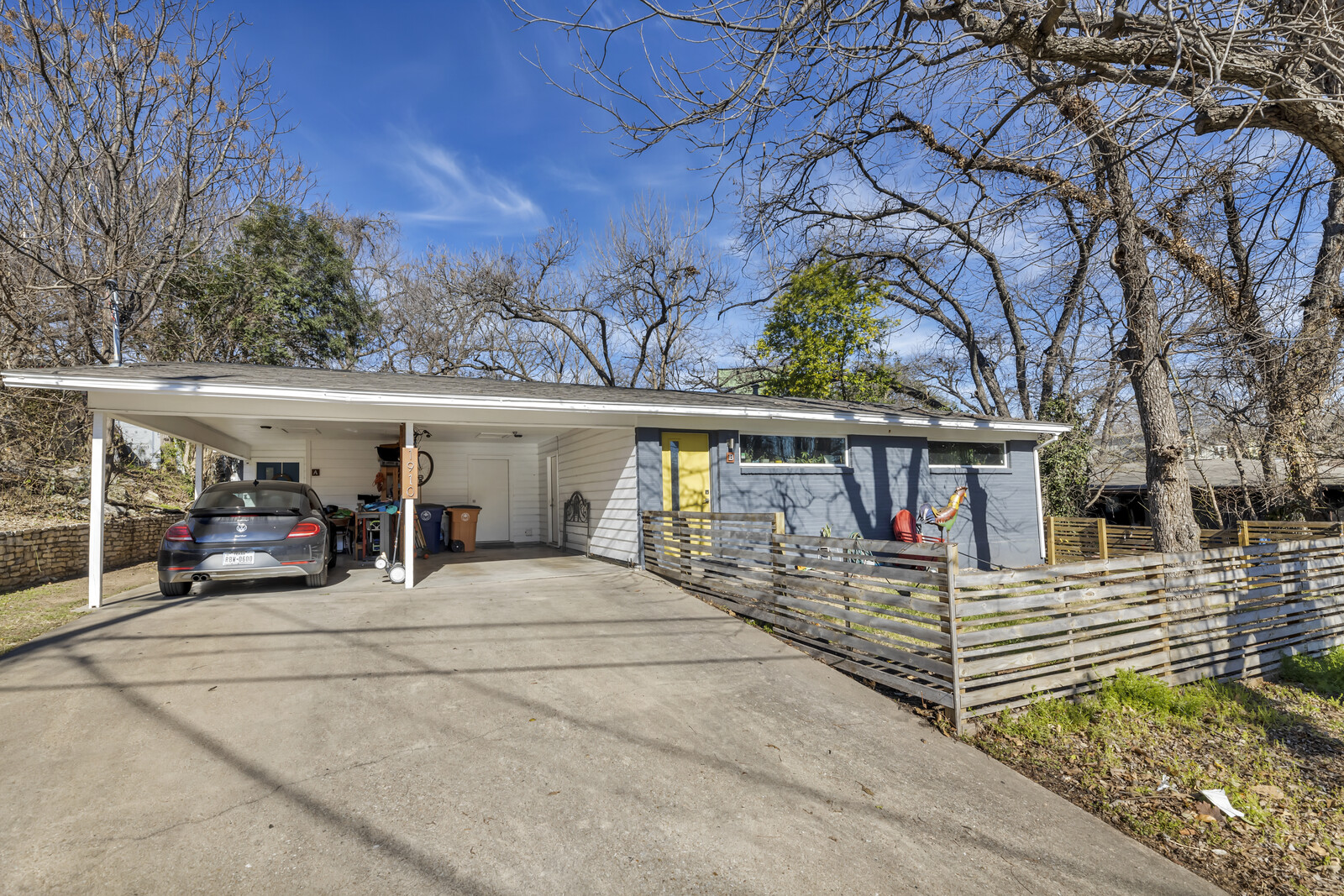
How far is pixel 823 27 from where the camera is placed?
174 inches

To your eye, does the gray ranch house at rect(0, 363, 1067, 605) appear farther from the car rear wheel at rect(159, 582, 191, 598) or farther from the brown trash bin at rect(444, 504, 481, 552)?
the brown trash bin at rect(444, 504, 481, 552)

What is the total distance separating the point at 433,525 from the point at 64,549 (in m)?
5.10

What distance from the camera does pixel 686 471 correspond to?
9.95 m

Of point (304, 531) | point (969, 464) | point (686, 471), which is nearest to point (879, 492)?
point (969, 464)

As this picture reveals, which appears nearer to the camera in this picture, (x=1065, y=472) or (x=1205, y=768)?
(x=1205, y=768)

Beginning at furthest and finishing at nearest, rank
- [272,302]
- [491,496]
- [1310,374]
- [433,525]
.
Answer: [272,302]
[491,496]
[433,525]
[1310,374]

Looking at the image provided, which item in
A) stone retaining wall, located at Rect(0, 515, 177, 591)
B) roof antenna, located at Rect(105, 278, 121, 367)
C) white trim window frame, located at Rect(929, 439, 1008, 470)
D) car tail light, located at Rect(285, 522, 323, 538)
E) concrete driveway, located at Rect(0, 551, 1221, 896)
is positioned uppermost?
roof antenna, located at Rect(105, 278, 121, 367)

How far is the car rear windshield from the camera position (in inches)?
271

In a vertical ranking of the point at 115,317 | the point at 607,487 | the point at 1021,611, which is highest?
the point at 115,317

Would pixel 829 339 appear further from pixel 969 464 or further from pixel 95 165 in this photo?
pixel 95 165

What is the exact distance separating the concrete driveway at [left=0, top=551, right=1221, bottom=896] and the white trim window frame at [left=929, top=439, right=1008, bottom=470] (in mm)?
8170

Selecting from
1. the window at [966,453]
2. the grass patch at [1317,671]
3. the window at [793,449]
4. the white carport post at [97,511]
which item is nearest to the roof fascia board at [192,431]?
the white carport post at [97,511]

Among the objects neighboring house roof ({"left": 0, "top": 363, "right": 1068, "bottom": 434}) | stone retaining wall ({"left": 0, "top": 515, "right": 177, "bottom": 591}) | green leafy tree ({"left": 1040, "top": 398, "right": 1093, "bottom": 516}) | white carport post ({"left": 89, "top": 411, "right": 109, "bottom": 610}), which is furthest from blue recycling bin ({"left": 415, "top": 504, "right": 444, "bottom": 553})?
green leafy tree ({"left": 1040, "top": 398, "right": 1093, "bottom": 516})

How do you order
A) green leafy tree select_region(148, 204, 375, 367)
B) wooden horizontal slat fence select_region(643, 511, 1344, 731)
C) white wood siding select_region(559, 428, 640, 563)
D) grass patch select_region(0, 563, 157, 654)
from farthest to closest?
green leafy tree select_region(148, 204, 375, 367) < white wood siding select_region(559, 428, 640, 563) < grass patch select_region(0, 563, 157, 654) < wooden horizontal slat fence select_region(643, 511, 1344, 731)
